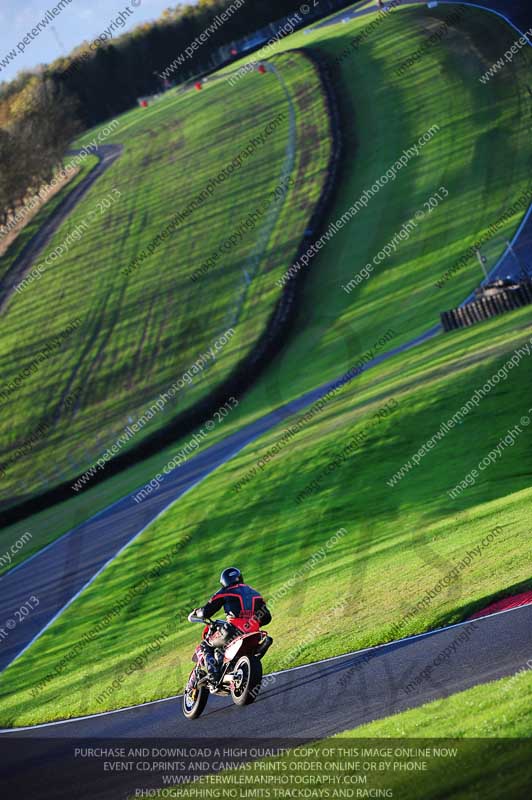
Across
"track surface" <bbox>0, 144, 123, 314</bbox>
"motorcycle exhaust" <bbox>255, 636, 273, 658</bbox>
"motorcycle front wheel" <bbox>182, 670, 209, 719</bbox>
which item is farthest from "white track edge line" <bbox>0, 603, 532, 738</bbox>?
"track surface" <bbox>0, 144, 123, 314</bbox>

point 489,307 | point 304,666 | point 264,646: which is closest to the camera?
point 264,646

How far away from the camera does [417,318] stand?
131 ft

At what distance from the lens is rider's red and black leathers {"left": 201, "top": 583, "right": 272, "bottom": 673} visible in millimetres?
12367

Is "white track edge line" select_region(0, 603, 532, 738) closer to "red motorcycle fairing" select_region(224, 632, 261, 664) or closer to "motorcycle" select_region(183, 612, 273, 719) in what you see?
"motorcycle" select_region(183, 612, 273, 719)

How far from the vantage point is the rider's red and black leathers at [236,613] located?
1237 centimetres

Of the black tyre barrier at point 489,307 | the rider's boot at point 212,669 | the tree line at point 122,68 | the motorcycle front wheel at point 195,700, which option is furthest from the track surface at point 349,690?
the tree line at point 122,68

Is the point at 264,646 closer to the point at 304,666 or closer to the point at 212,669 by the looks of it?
the point at 212,669

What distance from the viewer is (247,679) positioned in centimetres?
1216

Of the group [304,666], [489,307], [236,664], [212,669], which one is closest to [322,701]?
[236,664]

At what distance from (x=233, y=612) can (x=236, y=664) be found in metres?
0.60

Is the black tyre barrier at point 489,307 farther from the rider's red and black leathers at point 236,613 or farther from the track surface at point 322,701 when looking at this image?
the rider's red and black leathers at point 236,613

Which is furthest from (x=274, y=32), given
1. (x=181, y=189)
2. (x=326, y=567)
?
(x=326, y=567)

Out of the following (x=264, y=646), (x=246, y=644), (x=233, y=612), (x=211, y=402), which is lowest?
(x=211, y=402)

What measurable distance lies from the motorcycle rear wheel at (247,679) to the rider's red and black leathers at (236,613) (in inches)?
14.0
